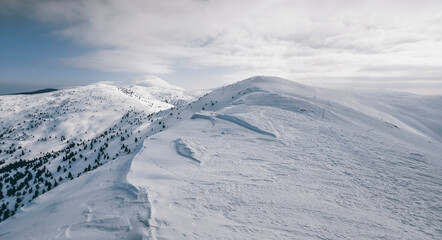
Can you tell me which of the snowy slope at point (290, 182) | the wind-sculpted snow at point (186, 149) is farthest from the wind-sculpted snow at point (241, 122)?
the wind-sculpted snow at point (186, 149)

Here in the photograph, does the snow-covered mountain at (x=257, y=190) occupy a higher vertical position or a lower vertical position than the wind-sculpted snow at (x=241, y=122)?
lower

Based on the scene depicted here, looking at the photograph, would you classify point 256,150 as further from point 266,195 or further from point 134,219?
point 134,219

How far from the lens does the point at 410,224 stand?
6.89 metres

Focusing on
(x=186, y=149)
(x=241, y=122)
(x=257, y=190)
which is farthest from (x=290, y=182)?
(x=241, y=122)

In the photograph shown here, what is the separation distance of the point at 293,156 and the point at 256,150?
2.52 meters

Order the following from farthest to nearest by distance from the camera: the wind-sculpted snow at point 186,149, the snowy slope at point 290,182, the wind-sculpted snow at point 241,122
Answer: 1. the wind-sculpted snow at point 241,122
2. the wind-sculpted snow at point 186,149
3. the snowy slope at point 290,182

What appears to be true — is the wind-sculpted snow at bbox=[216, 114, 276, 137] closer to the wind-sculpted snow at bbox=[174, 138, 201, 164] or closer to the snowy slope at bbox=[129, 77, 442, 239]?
the snowy slope at bbox=[129, 77, 442, 239]

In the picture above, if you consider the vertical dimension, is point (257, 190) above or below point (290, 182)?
below

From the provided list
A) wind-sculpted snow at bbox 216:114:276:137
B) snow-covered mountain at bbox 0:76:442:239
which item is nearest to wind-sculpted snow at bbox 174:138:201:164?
snow-covered mountain at bbox 0:76:442:239

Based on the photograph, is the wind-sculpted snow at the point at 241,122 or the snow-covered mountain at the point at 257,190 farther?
the wind-sculpted snow at the point at 241,122

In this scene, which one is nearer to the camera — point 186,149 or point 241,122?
point 186,149

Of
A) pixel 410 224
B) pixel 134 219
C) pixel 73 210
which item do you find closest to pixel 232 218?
pixel 134 219

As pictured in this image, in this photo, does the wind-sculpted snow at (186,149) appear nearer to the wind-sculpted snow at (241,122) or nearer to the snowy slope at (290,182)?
the snowy slope at (290,182)

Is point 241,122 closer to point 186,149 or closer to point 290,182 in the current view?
point 186,149
